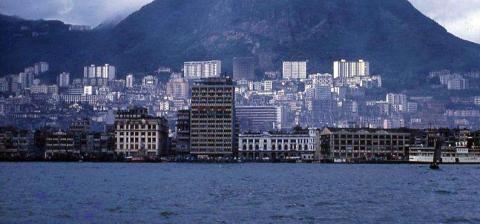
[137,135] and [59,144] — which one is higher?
[137,135]

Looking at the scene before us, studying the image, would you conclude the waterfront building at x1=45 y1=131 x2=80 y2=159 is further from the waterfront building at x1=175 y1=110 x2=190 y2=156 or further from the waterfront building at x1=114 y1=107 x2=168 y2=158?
the waterfront building at x1=175 y1=110 x2=190 y2=156

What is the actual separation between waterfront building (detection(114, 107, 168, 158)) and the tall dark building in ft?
20.9

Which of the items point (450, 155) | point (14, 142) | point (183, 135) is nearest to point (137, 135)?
point (183, 135)

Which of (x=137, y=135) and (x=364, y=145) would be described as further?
(x=364, y=145)

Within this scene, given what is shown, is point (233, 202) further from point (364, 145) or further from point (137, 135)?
point (364, 145)

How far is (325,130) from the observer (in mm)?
197375

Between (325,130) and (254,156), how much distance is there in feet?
40.4

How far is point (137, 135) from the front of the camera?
617ft

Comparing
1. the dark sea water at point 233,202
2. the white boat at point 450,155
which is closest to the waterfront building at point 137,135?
the white boat at point 450,155

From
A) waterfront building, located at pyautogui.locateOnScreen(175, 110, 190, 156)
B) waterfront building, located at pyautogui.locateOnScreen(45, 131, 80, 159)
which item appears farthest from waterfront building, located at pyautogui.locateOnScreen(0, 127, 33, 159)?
waterfront building, located at pyautogui.locateOnScreen(175, 110, 190, 156)

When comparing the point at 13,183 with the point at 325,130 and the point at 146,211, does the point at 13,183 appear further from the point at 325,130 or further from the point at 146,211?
the point at 325,130

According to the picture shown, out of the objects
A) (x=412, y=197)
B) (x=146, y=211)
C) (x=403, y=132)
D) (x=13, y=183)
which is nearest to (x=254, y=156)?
(x=403, y=132)

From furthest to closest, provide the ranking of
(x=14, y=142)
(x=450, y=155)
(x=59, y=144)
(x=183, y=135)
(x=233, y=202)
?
(x=183, y=135) → (x=59, y=144) → (x=14, y=142) → (x=450, y=155) → (x=233, y=202)

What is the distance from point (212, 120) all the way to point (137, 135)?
12.0 metres
